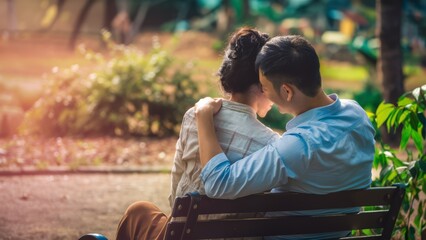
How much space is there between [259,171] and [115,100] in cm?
717

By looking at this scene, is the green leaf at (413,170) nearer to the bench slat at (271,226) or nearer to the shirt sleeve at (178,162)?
the bench slat at (271,226)

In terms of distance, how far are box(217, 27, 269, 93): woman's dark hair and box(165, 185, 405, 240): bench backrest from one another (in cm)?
50

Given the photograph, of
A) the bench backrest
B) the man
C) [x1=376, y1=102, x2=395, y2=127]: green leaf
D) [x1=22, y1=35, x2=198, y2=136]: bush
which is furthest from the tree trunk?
the man

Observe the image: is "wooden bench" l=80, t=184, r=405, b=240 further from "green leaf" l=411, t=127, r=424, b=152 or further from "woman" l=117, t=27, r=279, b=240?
"green leaf" l=411, t=127, r=424, b=152

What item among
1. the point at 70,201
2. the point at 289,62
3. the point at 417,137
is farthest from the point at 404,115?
the point at 70,201

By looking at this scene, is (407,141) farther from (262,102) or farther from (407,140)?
(262,102)

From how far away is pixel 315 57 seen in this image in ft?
11.2

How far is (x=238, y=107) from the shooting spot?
11.8ft

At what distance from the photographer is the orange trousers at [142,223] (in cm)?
388

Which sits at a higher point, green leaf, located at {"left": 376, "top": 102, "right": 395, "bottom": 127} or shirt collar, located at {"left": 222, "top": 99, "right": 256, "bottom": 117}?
shirt collar, located at {"left": 222, "top": 99, "right": 256, "bottom": 117}

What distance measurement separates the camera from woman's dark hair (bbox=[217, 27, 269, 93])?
3.60 meters

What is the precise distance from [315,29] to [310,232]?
24720 mm

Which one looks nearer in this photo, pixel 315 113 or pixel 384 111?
pixel 315 113

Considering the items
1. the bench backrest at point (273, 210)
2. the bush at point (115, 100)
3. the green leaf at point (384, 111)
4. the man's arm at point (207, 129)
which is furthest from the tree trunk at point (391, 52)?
the man's arm at point (207, 129)
